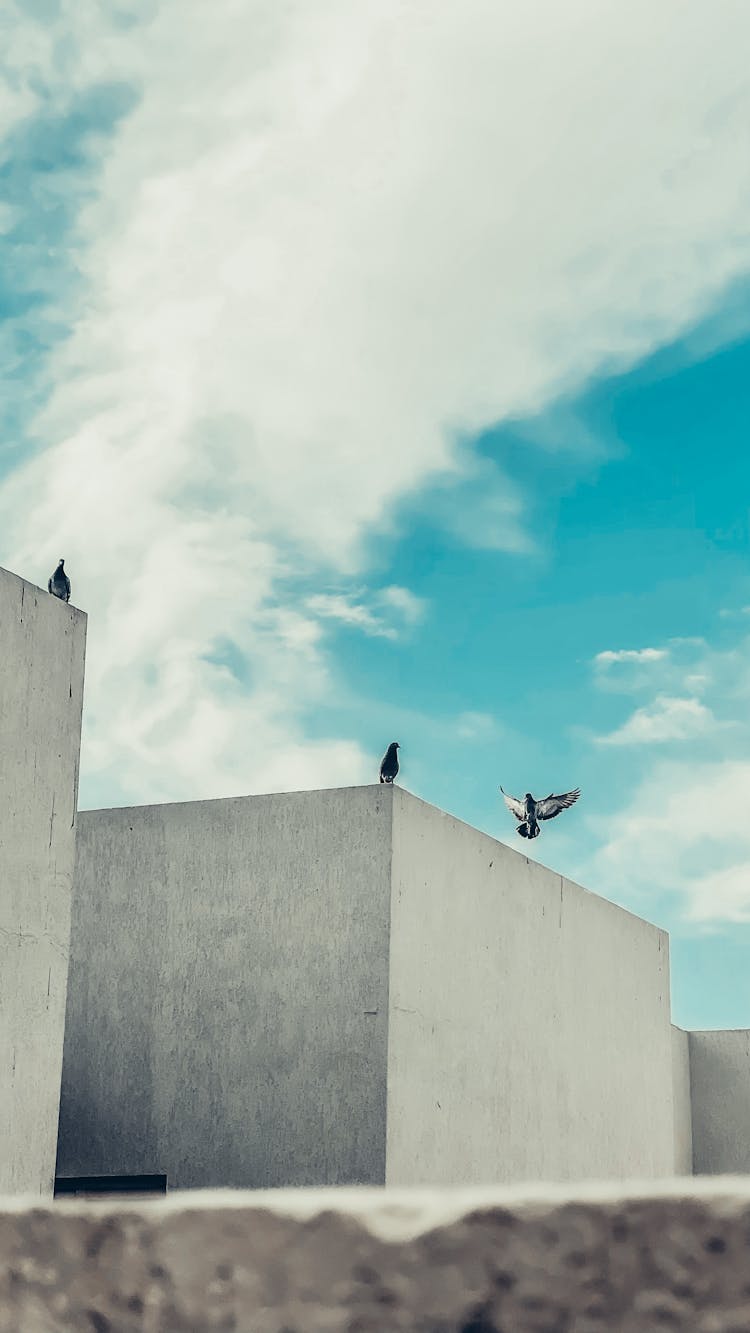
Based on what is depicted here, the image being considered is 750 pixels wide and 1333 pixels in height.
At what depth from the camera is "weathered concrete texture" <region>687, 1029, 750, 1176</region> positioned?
46.9 ft

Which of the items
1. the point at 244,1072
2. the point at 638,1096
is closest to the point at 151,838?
the point at 244,1072

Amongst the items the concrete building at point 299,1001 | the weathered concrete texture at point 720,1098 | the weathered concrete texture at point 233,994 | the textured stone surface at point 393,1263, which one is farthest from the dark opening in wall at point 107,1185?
the weathered concrete texture at point 720,1098

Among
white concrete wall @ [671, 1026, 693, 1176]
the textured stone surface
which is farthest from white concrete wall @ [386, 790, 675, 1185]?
the textured stone surface

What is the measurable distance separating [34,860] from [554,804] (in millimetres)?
6175

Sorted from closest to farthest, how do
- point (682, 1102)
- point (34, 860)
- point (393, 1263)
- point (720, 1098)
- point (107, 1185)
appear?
point (393, 1263) → point (34, 860) → point (107, 1185) → point (682, 1102) → point (720, 1098)

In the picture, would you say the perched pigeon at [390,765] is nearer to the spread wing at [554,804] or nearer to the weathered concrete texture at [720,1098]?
the spread wing at [554,804]

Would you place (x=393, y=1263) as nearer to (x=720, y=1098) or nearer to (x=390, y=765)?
(x=390, y=765)

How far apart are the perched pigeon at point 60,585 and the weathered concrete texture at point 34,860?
172mm

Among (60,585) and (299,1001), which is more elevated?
(60,585)

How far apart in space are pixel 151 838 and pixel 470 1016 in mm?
1965

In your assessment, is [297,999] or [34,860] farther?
[297,999]

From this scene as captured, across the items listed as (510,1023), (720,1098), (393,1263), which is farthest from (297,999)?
(720,1098)

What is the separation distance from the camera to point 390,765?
305 inches

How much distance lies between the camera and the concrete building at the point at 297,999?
7266mm
